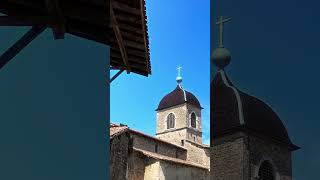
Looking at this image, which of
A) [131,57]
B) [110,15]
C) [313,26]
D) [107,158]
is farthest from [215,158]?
[131,57]

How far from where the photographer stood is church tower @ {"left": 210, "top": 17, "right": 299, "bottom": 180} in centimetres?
133

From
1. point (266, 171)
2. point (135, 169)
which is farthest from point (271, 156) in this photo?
point (135, 169)

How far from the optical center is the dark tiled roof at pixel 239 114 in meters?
1.36

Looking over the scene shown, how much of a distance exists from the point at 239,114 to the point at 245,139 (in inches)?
3.2

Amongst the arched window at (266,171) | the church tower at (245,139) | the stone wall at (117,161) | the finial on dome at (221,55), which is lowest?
the arched window at (266,171)

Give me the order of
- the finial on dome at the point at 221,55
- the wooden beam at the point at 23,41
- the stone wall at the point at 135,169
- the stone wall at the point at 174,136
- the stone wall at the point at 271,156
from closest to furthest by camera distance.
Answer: the stone wall at the point at 271,156, the finial on dome at the point at 221,55, the wooden beam at the point at 23,41, the stone wall at the point at 135,169, the stone wall at the point at 174,136

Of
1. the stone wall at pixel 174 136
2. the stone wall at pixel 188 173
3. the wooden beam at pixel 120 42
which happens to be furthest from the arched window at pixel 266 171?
the stone wall at pixel 174 136

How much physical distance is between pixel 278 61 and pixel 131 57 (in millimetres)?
1728

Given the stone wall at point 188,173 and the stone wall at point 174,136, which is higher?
the stone wall at point 174,136

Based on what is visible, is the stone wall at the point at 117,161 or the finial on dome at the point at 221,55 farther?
the stone wall at the point at 117,161

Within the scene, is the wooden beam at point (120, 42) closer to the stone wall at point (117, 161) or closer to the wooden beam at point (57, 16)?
the wooden beam at point (57, 16)

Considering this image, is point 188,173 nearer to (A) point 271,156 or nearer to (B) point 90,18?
(B) point 90,18

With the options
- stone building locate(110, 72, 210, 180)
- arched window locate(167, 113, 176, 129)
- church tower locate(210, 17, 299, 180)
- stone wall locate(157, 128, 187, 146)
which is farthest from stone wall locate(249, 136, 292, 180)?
arched window locate(167, 113, 176, 129)

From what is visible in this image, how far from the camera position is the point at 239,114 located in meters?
1.40
